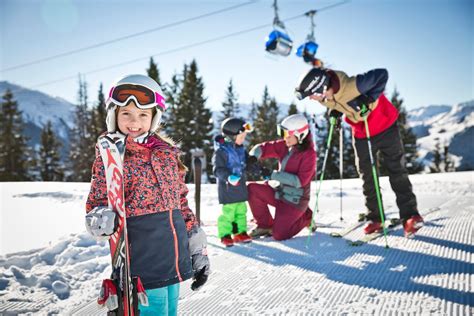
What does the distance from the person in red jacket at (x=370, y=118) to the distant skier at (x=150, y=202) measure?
246 centimetres

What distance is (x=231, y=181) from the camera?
410 cm

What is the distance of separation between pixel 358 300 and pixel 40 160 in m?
37.6

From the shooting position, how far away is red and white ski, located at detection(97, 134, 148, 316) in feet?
4.65

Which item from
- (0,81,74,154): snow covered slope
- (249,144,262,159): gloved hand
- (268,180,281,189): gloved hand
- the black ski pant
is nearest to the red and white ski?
(268,180,281,189): gloved hand

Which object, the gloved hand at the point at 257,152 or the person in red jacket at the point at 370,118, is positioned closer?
the person in red jacket at the point at 370,118

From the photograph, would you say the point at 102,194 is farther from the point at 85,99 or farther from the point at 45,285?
the point at 85,99

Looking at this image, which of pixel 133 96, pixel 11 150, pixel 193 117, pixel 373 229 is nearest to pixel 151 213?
pixel 133 96

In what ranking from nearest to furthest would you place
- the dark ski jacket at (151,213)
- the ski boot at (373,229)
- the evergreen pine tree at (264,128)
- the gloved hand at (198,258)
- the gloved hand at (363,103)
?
the dark ski jacket at (151,213) → the gloved hand at (198,258) → the gloved hand at (363,103) → the ski boot at (373,229) → the evergreen pine tree at (264,128)

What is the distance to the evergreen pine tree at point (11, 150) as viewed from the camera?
96.6 feet

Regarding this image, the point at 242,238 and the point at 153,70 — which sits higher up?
the point at 153,70

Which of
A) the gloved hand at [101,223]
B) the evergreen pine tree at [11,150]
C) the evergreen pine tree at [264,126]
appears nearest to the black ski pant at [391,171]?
the gloved hand at [101,223]

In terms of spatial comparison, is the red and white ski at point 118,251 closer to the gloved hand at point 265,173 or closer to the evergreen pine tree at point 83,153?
the gloved hand at point 265,173

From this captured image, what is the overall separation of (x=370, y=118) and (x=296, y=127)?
0.97m

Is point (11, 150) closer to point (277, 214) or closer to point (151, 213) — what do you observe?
point (277, 214)
